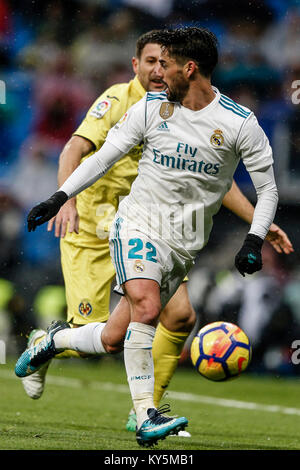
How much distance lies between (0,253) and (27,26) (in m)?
3.09

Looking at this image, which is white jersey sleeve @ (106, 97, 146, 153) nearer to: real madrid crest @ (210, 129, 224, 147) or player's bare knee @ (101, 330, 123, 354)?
real madrid crest @ (210, 129, 224, 147)

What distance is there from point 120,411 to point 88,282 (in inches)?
57.8

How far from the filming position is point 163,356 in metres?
5.43

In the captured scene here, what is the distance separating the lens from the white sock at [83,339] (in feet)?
15.3

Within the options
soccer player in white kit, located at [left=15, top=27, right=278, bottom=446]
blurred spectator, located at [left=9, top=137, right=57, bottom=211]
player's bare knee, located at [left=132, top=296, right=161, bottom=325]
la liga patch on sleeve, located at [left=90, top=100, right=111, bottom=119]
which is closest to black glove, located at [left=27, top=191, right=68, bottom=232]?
soccer player in white kit, located at [left=15, top=27, right=278, bottom=446]

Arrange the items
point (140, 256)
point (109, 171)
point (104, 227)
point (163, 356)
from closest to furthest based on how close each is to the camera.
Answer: point (140, 256), point (163, 356), point (109, 171), point (104, 227)

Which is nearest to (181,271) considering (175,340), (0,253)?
(175,340)

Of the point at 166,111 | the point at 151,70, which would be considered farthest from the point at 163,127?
the point at 151,70

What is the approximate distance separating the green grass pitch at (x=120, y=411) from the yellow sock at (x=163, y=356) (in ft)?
1.11

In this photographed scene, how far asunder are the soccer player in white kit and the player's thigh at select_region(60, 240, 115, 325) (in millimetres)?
1350

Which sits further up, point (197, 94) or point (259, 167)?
point (197, 94)

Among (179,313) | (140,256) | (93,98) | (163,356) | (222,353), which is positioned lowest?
(93,98)

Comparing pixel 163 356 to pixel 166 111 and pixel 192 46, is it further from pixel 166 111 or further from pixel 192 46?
pixel 192 46
